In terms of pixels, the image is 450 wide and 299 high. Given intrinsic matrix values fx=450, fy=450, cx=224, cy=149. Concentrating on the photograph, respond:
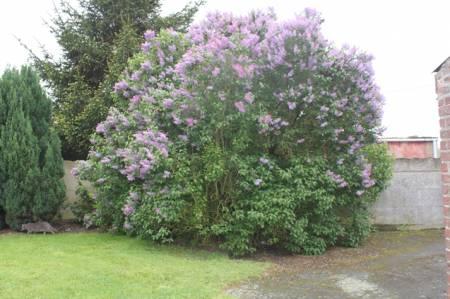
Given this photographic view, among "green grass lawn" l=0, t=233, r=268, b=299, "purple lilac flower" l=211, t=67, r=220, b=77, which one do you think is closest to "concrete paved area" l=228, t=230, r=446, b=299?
"green grass lawn" l=0, t=233, r=268, b=299

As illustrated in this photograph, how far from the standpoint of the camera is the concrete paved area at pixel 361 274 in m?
4.83

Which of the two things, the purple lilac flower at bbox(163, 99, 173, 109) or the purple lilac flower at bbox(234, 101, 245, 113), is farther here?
the purple lilac flower at bbox(163, 99, 173, 109)

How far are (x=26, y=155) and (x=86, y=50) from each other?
13.2 feet

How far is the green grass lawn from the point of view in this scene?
473cm

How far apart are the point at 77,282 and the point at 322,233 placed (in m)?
3.87

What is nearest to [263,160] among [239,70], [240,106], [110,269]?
[240,106]

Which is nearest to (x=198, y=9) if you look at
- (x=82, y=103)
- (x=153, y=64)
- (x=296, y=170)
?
(x=82, y=103)

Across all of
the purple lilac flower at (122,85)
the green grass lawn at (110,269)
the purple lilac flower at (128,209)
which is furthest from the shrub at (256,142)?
the purple lilac flower at (122,85)

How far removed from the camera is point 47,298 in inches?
174

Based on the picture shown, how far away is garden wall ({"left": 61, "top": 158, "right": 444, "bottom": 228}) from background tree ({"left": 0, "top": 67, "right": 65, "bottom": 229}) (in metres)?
1.25

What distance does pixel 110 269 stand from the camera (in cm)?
568

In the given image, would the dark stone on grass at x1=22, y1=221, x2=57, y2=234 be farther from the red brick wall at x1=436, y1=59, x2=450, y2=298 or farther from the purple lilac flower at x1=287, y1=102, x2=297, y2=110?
the red brick wall at x1=436, y1=59, x2=450, y2=298

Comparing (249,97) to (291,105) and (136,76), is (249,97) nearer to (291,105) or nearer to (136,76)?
(291,105)

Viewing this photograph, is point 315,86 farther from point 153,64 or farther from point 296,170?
point 153,64
